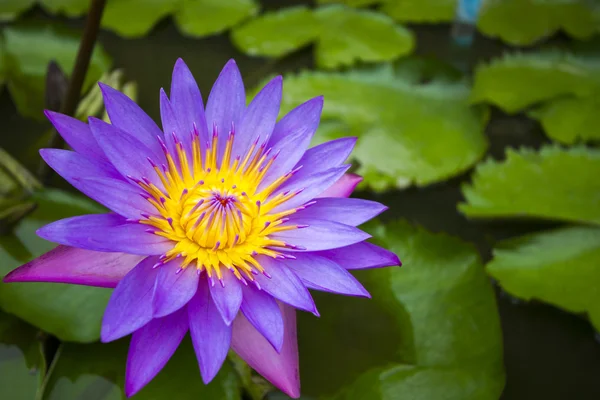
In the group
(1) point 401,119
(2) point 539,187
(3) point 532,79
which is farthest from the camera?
(3) point 532,79

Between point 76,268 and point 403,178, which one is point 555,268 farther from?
point 76,268

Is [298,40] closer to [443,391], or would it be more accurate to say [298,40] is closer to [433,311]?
[433,311]

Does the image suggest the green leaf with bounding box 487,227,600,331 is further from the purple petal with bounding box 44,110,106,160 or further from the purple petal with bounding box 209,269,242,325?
the purple petal with bounding box 44,110,106,160

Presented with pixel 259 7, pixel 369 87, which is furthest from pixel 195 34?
pixel 369 87

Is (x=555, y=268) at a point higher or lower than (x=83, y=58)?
lower

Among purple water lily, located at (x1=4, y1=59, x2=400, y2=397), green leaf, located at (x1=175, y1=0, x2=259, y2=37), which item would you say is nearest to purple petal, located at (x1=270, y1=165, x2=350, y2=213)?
purple water lily, located at (x1=4, y1=59, x2=400, y2=397)

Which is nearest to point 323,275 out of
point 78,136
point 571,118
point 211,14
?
point 78,136
